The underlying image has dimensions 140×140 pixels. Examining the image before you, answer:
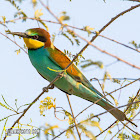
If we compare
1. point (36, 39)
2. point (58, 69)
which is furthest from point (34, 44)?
point (58, 69)

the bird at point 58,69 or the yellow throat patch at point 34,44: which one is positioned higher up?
the yellow throat patch at point 34,44

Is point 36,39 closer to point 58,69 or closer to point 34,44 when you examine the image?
point 34,44

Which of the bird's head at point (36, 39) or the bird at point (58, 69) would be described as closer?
the bird at point (58, 69)

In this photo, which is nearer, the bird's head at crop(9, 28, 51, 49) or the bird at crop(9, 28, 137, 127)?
the bird at crop(9, 28, 137, 127)

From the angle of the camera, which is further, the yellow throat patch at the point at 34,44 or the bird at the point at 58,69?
the yellow throat patch at the point at 34,44

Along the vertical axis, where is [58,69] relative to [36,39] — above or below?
below

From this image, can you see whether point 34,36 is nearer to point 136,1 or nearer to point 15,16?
point 15,16

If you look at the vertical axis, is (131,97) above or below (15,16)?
below

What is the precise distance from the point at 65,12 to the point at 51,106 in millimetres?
1217

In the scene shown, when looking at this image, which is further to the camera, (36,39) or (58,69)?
(36,39)

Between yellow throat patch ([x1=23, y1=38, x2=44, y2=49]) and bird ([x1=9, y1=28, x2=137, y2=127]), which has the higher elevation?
yellow throat patch ([x1=23, y1=38, x2=44, y2=49])

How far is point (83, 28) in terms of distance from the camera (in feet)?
4.85

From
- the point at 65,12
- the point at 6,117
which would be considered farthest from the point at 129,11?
the point at 6,117

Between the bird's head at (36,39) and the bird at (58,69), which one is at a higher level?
the bird's head at (36,39)
